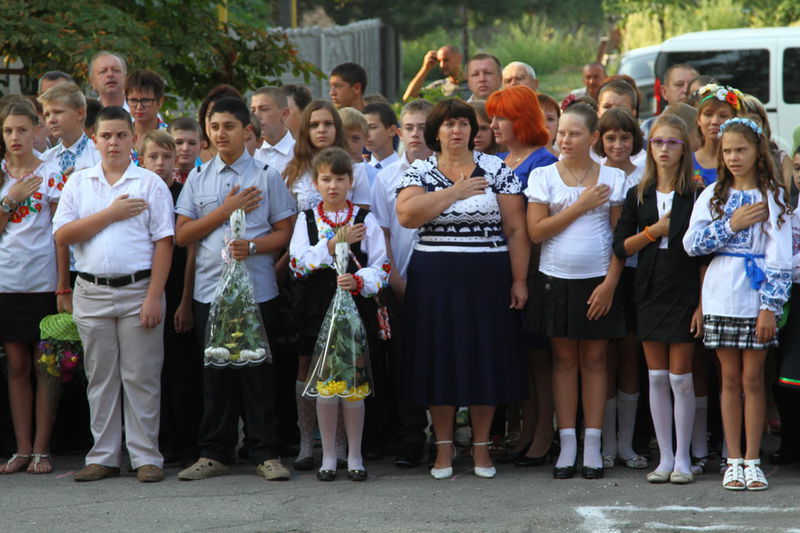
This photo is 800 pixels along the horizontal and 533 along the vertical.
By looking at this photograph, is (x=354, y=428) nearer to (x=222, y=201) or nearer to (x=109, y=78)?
(x=222, y=201)

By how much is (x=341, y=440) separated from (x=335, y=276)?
3.12ft

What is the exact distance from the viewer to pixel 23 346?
6.95 meters

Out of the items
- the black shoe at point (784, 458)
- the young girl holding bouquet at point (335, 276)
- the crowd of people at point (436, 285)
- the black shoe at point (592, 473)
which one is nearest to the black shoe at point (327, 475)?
the young girl holding bouquet at point (335, 276)

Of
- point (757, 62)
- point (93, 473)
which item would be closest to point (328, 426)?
point (93, 473)

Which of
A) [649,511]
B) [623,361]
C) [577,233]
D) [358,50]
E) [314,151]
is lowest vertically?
[649,511]

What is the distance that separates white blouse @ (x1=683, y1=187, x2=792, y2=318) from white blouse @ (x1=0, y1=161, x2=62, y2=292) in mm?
3507

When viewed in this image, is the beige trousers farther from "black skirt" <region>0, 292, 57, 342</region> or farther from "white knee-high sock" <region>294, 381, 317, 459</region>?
"white knee-high sock" <region>294, 381, 317, 459</region>

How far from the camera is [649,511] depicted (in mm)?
5793

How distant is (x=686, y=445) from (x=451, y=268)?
1.54 m

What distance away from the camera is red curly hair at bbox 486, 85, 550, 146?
6816 millimetres

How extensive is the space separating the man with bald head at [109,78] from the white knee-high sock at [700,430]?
168 inches

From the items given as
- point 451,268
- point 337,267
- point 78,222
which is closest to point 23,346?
point 78,222

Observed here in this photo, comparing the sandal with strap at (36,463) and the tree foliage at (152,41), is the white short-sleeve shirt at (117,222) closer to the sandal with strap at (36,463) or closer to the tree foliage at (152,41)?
the sandal with strap at (36,463)

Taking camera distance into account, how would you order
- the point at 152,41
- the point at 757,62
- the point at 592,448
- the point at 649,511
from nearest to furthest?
the point at 649,511
the point at 592,448
the point at 152,41
the point at 757,62
